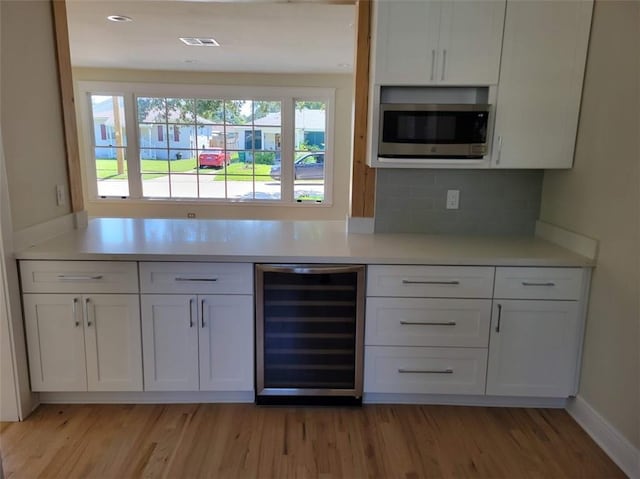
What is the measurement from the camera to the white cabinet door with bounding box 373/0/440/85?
2.20 meters

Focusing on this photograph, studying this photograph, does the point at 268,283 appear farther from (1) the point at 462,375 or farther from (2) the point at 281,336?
(1) the point at 462,375

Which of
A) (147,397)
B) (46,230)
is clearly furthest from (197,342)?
(46,230)

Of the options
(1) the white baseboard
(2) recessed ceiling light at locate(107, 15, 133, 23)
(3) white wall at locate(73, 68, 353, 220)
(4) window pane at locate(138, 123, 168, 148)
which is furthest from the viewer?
(4) window pane at locate(138, 123, 168, 148)

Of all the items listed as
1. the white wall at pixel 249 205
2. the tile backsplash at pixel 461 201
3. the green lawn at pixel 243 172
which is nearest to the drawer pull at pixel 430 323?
the tile backsplash at pixel 461 201

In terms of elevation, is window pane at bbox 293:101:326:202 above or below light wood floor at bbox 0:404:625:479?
above

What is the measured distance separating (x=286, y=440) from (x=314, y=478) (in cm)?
27

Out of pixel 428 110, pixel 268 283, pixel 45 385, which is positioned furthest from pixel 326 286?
pixel 45 385

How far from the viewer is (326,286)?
87.9 inches

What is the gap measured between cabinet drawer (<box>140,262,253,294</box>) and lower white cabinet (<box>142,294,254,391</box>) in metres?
0.04

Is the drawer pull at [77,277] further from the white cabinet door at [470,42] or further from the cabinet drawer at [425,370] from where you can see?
the white cabinet door at [470,42]

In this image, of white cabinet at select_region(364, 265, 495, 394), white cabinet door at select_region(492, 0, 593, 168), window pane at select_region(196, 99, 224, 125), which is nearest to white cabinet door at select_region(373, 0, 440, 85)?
white cabinet door at select_region(492, 0, 593, 168)

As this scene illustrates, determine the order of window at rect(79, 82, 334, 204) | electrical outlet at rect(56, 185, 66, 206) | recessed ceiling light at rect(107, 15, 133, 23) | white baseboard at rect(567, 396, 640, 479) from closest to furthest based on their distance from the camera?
white baseboard at rect(567, 396, 640, 479) < electrical outlet at rect(56, 185, 66, 206) < recessed ceiling light at rect(107, 15, 133, 23) < window at rect(79, 82, 334, 204)

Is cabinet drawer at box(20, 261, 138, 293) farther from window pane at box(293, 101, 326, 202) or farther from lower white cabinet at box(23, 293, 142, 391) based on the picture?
window pane at box(293, 101, 326, 202)

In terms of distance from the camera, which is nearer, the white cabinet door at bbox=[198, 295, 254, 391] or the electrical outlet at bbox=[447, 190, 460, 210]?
the white cabinet door at bbox=[198, 295, 254, 391]
